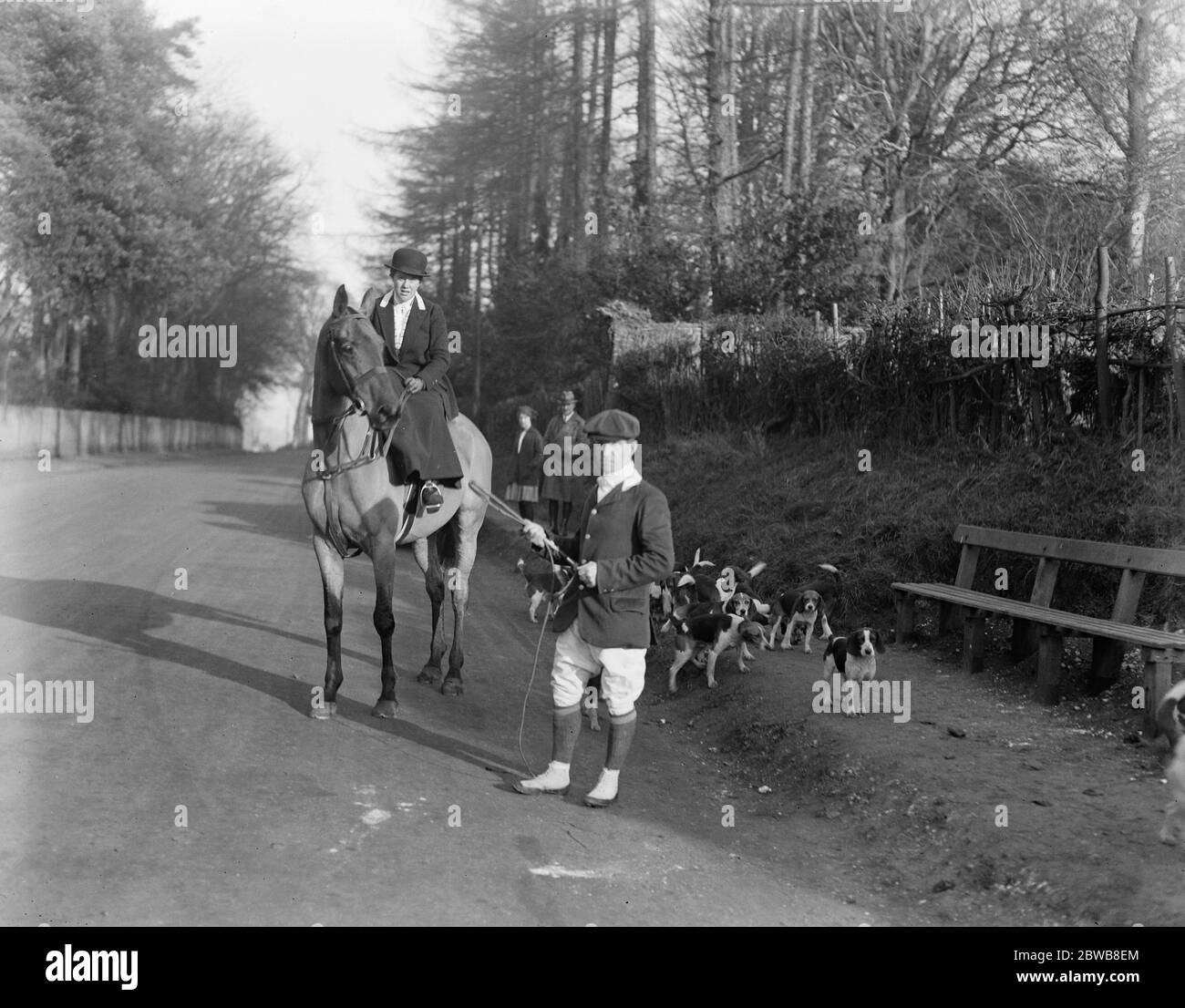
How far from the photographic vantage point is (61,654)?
9789mm

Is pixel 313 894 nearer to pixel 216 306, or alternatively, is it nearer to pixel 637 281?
pixel 637 281

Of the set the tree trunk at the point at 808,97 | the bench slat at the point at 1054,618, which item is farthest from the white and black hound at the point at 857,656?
the tree trunk at the point at 808,97

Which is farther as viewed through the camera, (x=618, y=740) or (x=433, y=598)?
(x=433, y=598)

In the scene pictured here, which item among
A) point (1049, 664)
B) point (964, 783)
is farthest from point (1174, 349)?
point (964, 783)

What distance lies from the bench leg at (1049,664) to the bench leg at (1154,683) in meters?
1.06

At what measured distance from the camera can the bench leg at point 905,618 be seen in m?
11.4

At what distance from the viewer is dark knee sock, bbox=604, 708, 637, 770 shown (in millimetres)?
7055

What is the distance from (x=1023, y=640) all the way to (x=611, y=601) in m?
4.64

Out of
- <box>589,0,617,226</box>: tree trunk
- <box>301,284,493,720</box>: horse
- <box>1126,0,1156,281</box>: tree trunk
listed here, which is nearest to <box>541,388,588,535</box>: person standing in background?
<box>301,284,493,720</box>: horse

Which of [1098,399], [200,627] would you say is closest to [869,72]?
[1098,399]

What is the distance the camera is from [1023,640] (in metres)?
10.1

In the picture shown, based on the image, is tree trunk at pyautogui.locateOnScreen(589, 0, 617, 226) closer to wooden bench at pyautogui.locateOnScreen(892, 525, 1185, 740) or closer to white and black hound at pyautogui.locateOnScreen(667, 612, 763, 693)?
wooden bench at pyautogui.locateOnScreen(892, 525, 1185, 740)

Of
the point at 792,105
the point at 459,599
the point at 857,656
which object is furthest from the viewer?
the point at 792,105

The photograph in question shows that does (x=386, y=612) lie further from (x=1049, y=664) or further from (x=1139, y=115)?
(x=1139, y=115)
